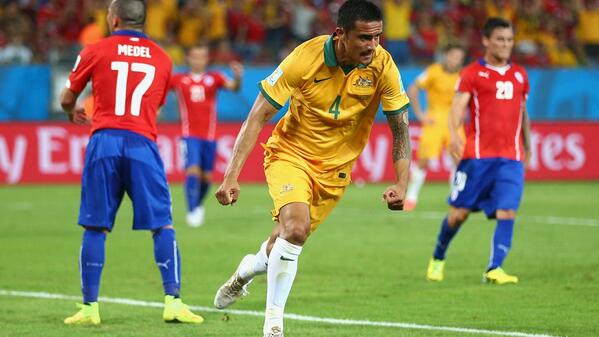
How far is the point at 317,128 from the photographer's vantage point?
7.67 metres

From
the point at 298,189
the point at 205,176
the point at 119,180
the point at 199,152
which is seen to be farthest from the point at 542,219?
the point at 298,189

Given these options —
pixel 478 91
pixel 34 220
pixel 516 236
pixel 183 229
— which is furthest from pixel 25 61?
pixel 478 91

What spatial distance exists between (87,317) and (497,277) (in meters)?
3.96

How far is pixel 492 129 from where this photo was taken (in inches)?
427

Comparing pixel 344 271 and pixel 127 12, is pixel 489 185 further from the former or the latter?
pixel 127 12

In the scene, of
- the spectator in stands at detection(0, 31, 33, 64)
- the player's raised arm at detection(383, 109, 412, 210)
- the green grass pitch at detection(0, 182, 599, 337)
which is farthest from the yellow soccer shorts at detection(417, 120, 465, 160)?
the player's raised arm at detection(383, 109, 412, 210)

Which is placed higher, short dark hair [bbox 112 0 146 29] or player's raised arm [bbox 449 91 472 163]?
short dark hair [bbox 112 0 146 29]

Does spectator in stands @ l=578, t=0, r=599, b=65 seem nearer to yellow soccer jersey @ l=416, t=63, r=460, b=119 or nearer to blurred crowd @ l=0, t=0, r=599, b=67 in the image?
blurred crowd @ l=0, t=0, r=599, b=67

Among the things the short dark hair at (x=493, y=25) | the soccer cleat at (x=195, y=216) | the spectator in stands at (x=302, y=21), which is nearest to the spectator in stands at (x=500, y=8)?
the spectator in stands at (x=302, y=21)

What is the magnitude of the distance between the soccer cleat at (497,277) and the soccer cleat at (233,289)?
309cm

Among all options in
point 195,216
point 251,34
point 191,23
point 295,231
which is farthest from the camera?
point 251,34

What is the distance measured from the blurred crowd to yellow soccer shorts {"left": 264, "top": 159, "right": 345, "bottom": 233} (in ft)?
52.9

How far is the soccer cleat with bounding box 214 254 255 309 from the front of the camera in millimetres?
8234

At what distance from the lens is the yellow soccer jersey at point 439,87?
18062 mm
